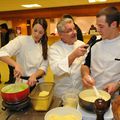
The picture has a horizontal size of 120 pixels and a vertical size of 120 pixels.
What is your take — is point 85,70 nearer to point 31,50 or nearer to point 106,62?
point 106,62

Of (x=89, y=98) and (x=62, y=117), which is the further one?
(x=89, y=98)

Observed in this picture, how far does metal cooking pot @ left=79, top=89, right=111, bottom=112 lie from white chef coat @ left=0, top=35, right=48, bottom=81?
0.72m

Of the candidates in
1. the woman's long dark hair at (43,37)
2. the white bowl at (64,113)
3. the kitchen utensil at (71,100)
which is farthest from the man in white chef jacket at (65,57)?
the white bowl at (64,113)

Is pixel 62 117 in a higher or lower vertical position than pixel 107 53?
lower

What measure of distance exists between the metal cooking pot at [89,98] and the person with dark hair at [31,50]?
2.17 feet

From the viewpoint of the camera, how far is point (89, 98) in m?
1.18

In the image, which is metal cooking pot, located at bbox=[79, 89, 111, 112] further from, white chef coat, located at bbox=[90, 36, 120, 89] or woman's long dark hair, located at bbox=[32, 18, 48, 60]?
woman's long dark hair, located at bbox=[32, 18, 48, 60]

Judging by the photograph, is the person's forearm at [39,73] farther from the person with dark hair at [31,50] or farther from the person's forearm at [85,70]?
the person's forearm at [85,70]

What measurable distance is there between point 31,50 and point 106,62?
809mm

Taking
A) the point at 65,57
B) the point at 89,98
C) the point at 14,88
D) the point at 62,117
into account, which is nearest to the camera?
the point at 62,117

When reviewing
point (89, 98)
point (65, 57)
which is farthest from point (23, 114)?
point (65, 57)

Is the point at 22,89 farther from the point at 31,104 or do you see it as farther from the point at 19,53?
the point at 19,53

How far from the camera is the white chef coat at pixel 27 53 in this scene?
6.18 ft

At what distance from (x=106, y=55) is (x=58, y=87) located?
54cm
